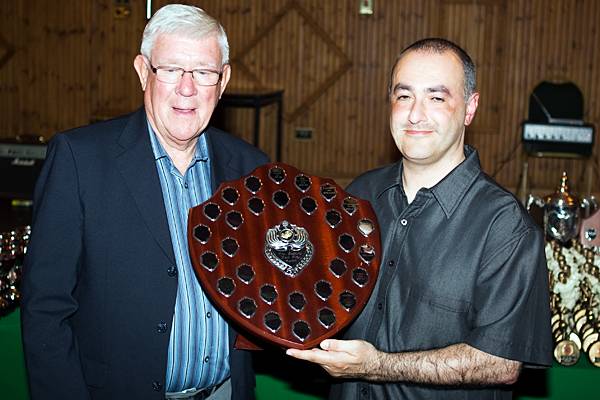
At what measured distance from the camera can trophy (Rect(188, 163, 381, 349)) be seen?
6.48 ft

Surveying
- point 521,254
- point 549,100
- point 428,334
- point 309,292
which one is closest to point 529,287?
point 521,254

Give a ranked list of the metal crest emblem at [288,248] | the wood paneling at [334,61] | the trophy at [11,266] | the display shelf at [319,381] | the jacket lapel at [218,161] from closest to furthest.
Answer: the metal crest emblem at [288,248]
the jacket lapel at [218,161]
the display shelf at [319,381]
the trophy at [11,266]
the wood paneling at [334,61]

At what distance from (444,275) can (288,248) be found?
16.1 inches

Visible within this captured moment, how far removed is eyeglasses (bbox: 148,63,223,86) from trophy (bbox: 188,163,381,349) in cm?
28

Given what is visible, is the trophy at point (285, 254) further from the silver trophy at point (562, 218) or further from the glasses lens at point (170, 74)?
the silver trophy at point (562, 218)

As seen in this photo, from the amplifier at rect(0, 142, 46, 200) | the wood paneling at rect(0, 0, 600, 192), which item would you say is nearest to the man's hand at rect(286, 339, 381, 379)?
the amplifier at rect(0, 142, 46, 200)

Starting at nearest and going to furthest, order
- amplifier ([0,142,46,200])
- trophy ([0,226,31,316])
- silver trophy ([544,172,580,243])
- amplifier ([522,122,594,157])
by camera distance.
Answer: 1. trophy ([0,226,31,316])
2. silver trophy ([544,172,580,243])
3. amplifier ([0,142,46,200])
4. amplifier ([522,122,594,157])

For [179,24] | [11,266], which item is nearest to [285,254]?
[179,24]

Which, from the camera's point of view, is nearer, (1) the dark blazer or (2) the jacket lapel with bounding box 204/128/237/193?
(1) the dark blazer

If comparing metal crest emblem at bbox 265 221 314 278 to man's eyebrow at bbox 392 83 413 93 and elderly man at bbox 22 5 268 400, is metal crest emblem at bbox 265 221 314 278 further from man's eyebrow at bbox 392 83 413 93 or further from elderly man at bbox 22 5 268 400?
man's eyebrow at bbox 392 83 413 93

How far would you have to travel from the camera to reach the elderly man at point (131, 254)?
2.04m

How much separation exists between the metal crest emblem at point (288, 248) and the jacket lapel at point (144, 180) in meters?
0.26

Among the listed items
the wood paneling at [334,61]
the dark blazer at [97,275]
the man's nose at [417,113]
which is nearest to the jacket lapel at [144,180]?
the dark blazer at [97,275]

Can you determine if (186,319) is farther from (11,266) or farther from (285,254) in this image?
(11,266)
